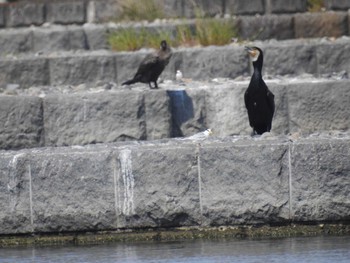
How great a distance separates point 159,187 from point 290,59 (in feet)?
16.2

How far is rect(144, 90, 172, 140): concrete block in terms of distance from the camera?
12164 mm

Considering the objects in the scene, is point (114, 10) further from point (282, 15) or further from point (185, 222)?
point (185, 222)

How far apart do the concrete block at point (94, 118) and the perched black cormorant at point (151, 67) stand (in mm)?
1258

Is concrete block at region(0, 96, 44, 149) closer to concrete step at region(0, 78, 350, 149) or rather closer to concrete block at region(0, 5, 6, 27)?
concrete step at region(0, 78, 350, 149)

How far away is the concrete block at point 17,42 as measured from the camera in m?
16.5

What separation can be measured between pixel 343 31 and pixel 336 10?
0.56 meters

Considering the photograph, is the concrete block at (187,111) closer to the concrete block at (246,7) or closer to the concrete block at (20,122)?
the concrete block at (20,122)

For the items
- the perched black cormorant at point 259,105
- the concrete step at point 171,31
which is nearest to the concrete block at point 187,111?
the perched black cormorant at point 259,105

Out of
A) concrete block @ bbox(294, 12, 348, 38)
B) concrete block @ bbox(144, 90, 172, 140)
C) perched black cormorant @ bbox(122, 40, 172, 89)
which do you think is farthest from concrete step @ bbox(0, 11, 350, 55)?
concrete block @ bbox(144, 90, 172, 140)

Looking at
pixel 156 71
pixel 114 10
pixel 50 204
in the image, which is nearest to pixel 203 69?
pixel 156 71

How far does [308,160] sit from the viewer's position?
9.59 meters

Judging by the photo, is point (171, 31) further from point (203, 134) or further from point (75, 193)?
point (75, 193)

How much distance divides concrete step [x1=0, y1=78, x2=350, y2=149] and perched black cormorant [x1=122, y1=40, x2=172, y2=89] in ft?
2.77

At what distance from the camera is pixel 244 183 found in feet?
31.8
